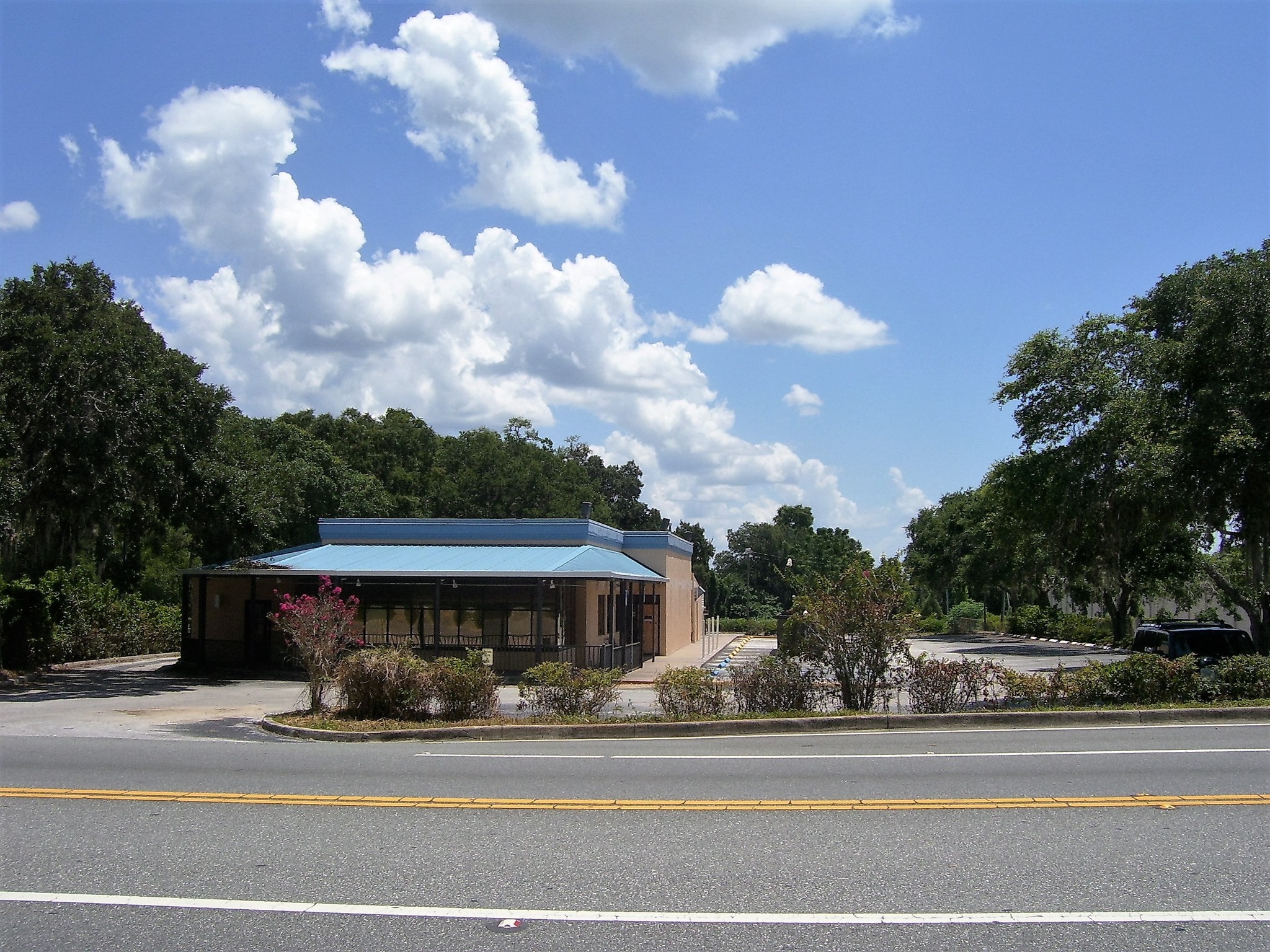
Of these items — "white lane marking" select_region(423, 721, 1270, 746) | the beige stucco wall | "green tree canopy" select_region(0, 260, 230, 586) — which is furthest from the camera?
the beige stucco wall

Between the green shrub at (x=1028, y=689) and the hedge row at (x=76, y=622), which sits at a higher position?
the hedge row at (x=76, y=622)

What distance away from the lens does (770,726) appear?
14.4m

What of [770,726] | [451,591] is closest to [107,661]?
[451,591]

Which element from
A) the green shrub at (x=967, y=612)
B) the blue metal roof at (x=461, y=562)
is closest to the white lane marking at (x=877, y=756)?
the blue metal roof at (x=461, y=562)

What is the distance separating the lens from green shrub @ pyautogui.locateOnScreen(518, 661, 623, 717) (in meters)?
15.4

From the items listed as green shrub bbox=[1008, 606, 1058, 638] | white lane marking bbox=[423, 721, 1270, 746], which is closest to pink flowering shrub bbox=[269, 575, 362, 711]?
white lane marking bbox=[423, 721, 1270, 746]

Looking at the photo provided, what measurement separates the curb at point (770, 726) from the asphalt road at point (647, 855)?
105 inches

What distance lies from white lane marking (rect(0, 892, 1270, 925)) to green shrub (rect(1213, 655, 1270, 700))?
11.7 meters

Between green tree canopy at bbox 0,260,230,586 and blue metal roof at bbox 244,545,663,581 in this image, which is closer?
green tree canopy at bbox 0,260,230,586

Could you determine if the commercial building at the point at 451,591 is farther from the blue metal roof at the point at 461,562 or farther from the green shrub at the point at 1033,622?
the green shrub at the point at 1033,622

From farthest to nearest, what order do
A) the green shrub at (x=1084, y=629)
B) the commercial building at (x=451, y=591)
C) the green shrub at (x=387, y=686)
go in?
the green shrub at (x=1084, y=629) → the commercial building at (x=451, y=591) → the green shrub at (x=387, y=686)

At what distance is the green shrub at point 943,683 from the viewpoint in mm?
15375

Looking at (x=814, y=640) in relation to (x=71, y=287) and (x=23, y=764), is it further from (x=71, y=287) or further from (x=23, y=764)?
(x=71, y=287)

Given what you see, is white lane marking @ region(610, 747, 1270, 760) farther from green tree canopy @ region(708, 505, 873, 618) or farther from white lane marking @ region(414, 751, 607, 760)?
green tree canopy @ region(708, 505, 873, 618)
